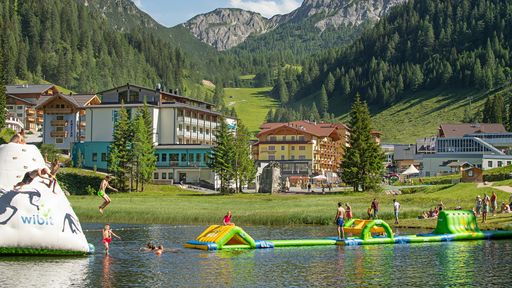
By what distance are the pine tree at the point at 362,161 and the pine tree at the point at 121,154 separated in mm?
34352

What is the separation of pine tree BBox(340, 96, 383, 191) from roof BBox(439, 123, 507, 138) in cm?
7214

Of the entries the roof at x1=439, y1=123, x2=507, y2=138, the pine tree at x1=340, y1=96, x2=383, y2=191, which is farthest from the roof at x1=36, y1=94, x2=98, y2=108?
the roof at x1=439, y1=123, x2=507, y2=138

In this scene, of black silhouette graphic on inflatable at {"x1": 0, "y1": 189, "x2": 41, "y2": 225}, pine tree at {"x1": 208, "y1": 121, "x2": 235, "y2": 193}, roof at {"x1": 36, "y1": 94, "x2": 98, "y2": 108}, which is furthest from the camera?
roof at {"x1": 36, "y1": 94, "x2": 98, "y2": 108}

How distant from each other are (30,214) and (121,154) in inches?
3117

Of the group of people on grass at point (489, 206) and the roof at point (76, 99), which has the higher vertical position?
the roof at point (76, 99)

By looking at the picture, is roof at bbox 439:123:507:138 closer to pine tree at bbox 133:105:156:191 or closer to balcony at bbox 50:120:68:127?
pine tree at bbox 133:105:156:191

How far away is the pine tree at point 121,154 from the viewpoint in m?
112

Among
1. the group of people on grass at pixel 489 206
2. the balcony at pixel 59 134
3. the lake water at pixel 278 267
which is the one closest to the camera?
the lake water at pixel 278 267

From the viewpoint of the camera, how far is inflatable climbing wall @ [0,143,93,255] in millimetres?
35156

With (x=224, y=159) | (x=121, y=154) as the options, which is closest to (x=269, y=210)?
(x=224, y=159)

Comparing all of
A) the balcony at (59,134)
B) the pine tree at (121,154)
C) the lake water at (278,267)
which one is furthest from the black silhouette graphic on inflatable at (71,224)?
the balcony at (59,134)

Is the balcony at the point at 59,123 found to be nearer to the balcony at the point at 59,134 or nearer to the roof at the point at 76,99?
the balcony at the point at 59,134

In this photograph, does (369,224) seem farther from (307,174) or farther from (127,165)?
(307,174)

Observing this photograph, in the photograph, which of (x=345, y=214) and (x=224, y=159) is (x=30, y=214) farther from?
(x=224, y=159)
